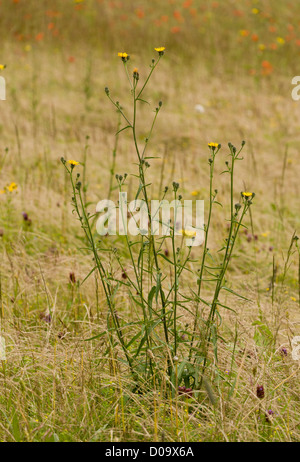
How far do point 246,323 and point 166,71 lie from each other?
6.45 meters

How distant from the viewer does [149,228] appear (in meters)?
1.99

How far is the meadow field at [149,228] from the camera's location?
6.49ft

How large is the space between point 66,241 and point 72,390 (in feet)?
6.07

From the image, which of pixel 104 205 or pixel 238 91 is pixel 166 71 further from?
pixel 104 205

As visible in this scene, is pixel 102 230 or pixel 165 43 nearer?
pixel 102 230

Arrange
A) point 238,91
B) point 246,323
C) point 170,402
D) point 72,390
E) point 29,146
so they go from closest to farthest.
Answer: point 170,402
point 72,390
point 246,323
point 29,146
point 238,91

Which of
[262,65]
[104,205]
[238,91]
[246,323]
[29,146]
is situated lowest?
[246,323]

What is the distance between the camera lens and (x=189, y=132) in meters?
6.46

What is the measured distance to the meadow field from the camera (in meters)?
1.98

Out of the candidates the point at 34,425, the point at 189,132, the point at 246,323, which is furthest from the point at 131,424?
the point at 189,132

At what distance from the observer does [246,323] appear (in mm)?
2570

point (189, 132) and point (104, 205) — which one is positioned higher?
point (189, 132)

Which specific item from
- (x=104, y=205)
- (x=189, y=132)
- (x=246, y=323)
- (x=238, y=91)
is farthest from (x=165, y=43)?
(x=246, y=323)

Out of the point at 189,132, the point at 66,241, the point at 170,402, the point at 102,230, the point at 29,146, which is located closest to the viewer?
the point at 170,402
